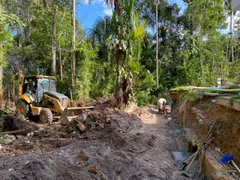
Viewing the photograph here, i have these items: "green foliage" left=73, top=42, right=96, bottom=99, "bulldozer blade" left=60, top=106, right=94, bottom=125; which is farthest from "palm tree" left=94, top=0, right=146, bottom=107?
"green foliage" left=73, top=42, right=96, bottom=99

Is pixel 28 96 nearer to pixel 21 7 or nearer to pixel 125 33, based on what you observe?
pixel 125 33

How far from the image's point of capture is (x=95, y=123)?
23.3 ft

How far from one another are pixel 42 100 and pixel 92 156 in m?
6.19

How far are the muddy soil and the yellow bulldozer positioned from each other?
6.46ft

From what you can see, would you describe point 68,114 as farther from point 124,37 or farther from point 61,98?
point 124,37

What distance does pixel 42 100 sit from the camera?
9.49 meters

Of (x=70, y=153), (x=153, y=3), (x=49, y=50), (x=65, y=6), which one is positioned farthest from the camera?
(x=153, y=3)

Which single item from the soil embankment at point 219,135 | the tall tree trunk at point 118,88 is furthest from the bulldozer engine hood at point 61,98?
the soil embankment at point 219,135

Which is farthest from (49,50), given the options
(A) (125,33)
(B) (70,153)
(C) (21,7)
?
(B) (70,153)

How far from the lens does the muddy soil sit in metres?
3.33

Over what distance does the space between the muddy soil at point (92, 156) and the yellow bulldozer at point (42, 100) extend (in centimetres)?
197

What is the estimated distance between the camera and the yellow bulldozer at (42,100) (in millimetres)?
8806

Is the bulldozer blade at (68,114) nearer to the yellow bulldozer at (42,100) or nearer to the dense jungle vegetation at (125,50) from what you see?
the yellow bulldozer at (42,100)

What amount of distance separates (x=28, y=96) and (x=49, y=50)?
955cm
